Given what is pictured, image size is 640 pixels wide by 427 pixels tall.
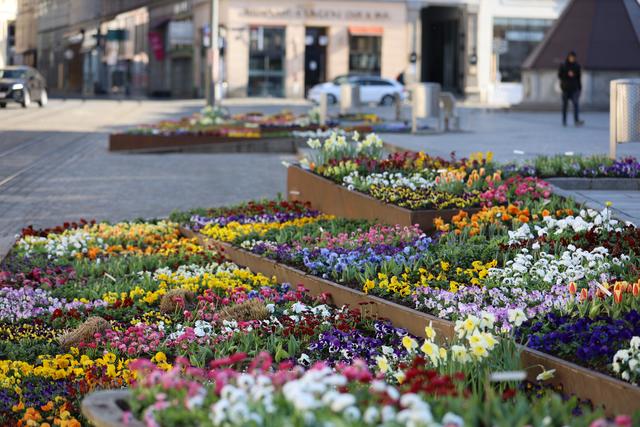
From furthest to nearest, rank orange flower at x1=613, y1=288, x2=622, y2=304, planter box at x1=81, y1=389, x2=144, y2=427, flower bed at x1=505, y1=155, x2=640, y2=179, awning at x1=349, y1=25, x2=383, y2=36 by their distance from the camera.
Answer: awning at x1=349, y1=25, x2=383, y2=36, flower bed at x1=505, y1=155, x2=640, y2=179, orange flower at x1=613, y1=288, x2=622, y2=304, planter box at x1=81, y1=389, x2=144, y2=427

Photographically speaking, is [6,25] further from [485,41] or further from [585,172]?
[585,172]

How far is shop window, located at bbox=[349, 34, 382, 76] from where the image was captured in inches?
2623

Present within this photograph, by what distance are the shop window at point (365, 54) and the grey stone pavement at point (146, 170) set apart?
1232 inches

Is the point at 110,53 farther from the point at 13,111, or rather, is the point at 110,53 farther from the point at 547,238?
the point at 547,238

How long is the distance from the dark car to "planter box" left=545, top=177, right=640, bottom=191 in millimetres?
39285

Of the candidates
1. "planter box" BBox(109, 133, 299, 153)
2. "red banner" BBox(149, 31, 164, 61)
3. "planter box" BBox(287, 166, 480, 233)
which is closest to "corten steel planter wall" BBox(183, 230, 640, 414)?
"planter box" BBox(287, 166, 480, 233)

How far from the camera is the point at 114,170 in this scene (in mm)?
20625

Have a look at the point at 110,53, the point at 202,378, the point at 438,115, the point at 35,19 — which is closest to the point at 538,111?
the point at 438,115

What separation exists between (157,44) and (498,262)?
232 feet

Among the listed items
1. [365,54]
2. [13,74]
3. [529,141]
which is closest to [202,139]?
[529,141]

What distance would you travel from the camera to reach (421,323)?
7.15 m

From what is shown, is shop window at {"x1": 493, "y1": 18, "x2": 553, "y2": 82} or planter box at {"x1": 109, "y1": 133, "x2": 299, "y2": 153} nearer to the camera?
planter box at {"x1": 109, "y1": 133, "x2": 299, "y2": 153}

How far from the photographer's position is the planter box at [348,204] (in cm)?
1073

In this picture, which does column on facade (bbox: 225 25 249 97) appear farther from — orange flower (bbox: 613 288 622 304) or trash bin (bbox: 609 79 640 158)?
orange flower (bbox: 613 288 622 304)
